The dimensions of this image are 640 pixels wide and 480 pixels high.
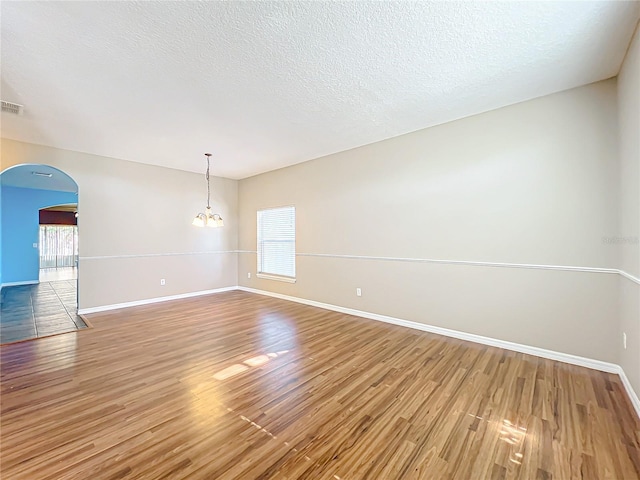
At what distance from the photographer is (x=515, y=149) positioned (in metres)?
3.21

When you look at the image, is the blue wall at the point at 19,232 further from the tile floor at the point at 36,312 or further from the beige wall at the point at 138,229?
the beige wall at the point at 138,229

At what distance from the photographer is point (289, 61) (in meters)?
2.39

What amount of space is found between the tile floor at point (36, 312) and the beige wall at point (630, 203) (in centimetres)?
647

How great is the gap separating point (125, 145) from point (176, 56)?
301cm

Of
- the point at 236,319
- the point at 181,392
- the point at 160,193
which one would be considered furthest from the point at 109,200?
the point at 181,392

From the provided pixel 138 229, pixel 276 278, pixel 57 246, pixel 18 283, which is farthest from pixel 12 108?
pixel 57 246

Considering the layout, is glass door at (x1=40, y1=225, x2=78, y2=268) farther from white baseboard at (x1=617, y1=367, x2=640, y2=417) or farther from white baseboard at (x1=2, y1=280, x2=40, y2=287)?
white baseboard at (x1=617, y1=367, x2=640, y2=417)

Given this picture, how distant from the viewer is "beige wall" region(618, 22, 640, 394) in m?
2.09

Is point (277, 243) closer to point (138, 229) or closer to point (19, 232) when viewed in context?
point (138, 229)

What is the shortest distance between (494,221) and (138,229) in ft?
20.6

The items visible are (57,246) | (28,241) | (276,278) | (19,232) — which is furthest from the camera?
(57,246)

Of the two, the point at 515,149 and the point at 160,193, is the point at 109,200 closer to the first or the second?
the point at 160,193

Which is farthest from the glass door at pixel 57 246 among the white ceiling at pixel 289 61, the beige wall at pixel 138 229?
the white ceiling at pixel 289 61

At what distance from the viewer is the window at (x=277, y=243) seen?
19.5 feet
